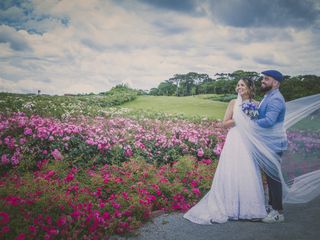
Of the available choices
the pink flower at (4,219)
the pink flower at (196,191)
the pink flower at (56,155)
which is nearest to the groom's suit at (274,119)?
the pink flower at (196,191)

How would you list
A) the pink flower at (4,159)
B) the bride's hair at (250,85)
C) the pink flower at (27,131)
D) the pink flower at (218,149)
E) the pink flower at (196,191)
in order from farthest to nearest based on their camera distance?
the pink flower at (218,149) < the pink flower at (27,131) < the pink flower at (4,159) < the pink flower at (196,191) < the bride's hair at (250,85)

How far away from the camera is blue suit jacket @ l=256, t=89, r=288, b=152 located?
→ 14.5 feet

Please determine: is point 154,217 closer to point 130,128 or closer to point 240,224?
point 240,224

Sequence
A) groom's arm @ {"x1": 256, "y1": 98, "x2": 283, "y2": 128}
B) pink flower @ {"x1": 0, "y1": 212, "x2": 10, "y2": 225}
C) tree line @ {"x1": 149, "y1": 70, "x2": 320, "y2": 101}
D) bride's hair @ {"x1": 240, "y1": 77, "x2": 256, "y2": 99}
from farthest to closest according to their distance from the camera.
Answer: tree line @ {"x1": 149, "y1": 70, "x2": 320, "y2": 101} < bride's hair @ {"x1": 240, "y1": 77, "x2": 256, "y2": 99} < groom's arm @ {"x1": 256, "y1": 98, "x2": 283, "y2": 128} < pink flower @ {"x1": 0, "y1": 212, "x2": 10, "y2": 225}

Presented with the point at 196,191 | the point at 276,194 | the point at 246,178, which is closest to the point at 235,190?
the point at 246,178

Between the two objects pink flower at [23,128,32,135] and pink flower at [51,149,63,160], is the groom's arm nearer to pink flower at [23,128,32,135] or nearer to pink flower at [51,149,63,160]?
pink flower at [51,149,63,160]

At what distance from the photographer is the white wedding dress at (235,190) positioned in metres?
4.57

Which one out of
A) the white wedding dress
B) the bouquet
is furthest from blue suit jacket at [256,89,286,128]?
the white wedding dress

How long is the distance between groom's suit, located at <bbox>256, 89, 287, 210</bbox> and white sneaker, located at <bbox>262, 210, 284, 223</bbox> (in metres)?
0.08

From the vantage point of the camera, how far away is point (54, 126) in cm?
669

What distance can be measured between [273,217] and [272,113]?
57.7 inches

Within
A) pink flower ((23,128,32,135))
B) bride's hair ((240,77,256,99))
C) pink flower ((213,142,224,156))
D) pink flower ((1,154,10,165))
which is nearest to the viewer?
bride's hair ((240,77,256,99))

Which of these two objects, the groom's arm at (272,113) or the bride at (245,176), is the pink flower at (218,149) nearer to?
the bride at (245,176)

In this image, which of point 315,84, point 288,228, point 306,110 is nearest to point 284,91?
point 315,84
